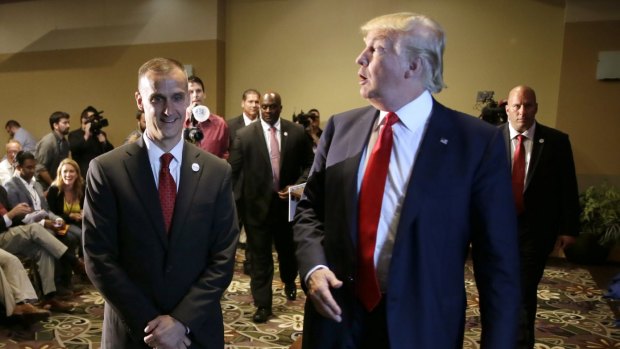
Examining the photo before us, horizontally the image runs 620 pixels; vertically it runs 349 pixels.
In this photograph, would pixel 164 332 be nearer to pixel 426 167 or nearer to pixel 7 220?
pixel 426 167

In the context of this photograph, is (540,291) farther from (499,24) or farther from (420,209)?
(420,209)

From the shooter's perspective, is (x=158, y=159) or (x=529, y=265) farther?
(x=529, y=265)

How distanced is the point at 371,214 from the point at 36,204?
12.3 feet

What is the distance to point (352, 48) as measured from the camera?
705 cm

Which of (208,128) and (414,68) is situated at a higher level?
(414,68)

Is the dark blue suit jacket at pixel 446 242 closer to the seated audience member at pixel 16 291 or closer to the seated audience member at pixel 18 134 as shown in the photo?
the seated audience member at pixel 16 291

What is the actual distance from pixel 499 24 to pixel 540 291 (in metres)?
3.57

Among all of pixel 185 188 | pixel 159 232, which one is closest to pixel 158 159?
pixel 185 188

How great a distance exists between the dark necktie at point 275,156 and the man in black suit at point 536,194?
1.69 m

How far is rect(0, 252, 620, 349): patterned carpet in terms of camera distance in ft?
10.5

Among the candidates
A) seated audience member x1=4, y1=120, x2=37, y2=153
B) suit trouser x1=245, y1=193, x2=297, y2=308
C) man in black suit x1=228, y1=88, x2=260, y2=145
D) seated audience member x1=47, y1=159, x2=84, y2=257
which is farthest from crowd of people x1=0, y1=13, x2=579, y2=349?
seated audience member x1=4, y1=120, x2=37, y2=153

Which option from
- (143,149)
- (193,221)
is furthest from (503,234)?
(143,149)

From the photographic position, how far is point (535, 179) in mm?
2707

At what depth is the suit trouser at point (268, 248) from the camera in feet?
11.7
